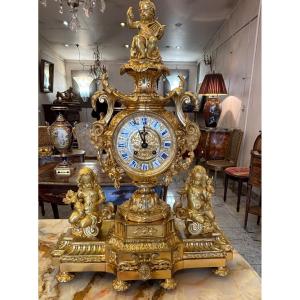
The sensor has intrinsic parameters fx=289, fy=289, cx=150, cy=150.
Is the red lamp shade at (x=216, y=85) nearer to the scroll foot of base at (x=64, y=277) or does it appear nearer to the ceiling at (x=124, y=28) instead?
the ceiling at (x=124, y=28)

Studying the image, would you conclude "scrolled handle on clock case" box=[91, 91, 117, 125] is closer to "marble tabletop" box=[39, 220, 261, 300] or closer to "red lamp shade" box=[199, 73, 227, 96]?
"marble tabletop" box=[39, 220, 261, 300]

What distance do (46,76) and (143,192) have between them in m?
6.58

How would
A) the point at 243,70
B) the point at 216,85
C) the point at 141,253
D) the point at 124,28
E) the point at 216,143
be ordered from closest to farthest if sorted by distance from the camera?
the point at 141,253 < the point at 243,70 < the point at 216,143 < the point at 216,85 < the point at 124,28

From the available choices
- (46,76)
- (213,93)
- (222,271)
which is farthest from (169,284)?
(46,76)

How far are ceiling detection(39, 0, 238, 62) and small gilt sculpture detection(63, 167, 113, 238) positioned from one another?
3903mm

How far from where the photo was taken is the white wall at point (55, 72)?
6375 mm

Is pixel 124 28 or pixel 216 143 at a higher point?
pixel 124 28

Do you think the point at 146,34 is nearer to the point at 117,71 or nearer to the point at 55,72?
the point at 55,72

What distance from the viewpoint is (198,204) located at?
819 mm

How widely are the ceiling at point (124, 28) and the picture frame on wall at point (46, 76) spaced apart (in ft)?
1.84

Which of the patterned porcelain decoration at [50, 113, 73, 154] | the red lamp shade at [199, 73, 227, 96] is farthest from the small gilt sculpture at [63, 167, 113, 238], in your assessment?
the red lamp shade at [199, 73, 227, 96]

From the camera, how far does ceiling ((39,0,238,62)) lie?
14.6ft

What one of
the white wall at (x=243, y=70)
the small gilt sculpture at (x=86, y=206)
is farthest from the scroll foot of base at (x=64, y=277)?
the white wall at (x=243, y=70)

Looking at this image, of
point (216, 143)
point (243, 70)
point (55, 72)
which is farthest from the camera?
point (55, 72)
